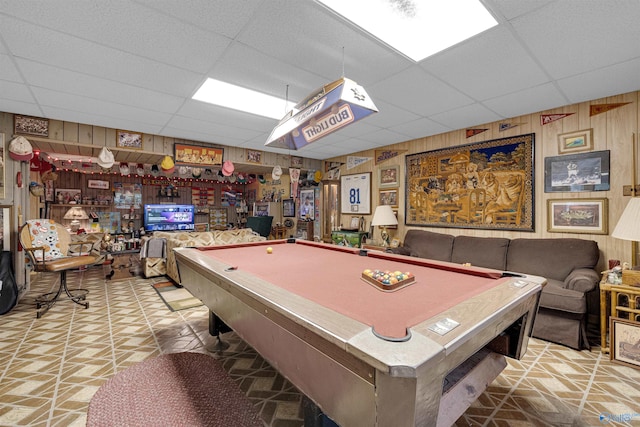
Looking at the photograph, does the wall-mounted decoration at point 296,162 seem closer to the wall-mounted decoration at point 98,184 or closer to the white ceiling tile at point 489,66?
→ the white ceiling tile at point 489,66

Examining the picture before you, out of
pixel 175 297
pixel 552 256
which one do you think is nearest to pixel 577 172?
pixel 552 256

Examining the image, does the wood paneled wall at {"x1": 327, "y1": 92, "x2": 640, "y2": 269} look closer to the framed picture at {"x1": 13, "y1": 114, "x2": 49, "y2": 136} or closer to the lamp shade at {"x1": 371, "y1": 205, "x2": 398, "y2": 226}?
the lamp shade at {"x1": 371, "y1": 205, "x2": 398, "y2": 226}

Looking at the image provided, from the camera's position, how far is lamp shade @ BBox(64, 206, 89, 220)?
24.3ft

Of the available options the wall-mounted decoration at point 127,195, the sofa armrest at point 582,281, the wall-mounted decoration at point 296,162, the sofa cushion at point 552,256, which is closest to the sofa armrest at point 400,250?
the sofa cushion at point 552,256

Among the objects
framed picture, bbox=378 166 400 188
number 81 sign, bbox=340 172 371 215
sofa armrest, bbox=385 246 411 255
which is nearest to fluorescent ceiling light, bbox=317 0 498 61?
sofa armrest, bbox=385 246 411 255

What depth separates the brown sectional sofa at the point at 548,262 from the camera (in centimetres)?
265

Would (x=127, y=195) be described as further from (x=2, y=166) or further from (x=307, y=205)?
(x=307, y=205)

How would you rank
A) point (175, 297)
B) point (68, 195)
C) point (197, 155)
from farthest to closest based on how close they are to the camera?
1. point (68, 195)
2. point (197, 155)
3. point (175, 297)

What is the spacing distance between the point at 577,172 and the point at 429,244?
199cm

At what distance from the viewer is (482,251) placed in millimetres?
3836

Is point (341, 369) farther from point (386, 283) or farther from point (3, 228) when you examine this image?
point (3, 228)

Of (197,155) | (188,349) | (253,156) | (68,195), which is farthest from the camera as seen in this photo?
(68,195)

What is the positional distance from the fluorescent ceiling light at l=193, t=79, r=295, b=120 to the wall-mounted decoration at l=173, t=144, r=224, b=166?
2.14 metres

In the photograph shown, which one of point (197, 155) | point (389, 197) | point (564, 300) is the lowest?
point (564, 300)
